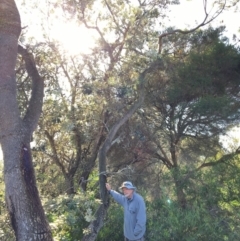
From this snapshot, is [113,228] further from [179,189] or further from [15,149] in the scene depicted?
[15,149]

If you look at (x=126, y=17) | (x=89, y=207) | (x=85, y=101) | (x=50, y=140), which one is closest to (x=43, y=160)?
(x=50, y=140)

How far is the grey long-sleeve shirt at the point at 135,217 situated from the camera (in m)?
4.87

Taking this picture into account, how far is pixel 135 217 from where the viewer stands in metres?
5.00

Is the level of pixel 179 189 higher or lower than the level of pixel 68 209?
higher

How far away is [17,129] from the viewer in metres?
5.18

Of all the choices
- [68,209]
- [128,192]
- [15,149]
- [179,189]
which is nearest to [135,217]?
[128,192]

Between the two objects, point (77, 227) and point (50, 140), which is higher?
point (50, 140)

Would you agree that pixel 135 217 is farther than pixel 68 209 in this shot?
No

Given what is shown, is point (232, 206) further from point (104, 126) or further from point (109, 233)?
point (104, 126)

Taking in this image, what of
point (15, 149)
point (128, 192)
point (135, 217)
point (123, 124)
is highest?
point (123, 124)

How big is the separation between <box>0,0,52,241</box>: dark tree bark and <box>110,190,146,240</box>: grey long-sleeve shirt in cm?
106

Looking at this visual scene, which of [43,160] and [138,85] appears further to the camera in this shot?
[43,160]

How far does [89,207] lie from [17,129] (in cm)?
168

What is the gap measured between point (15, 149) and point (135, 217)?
1.86m
